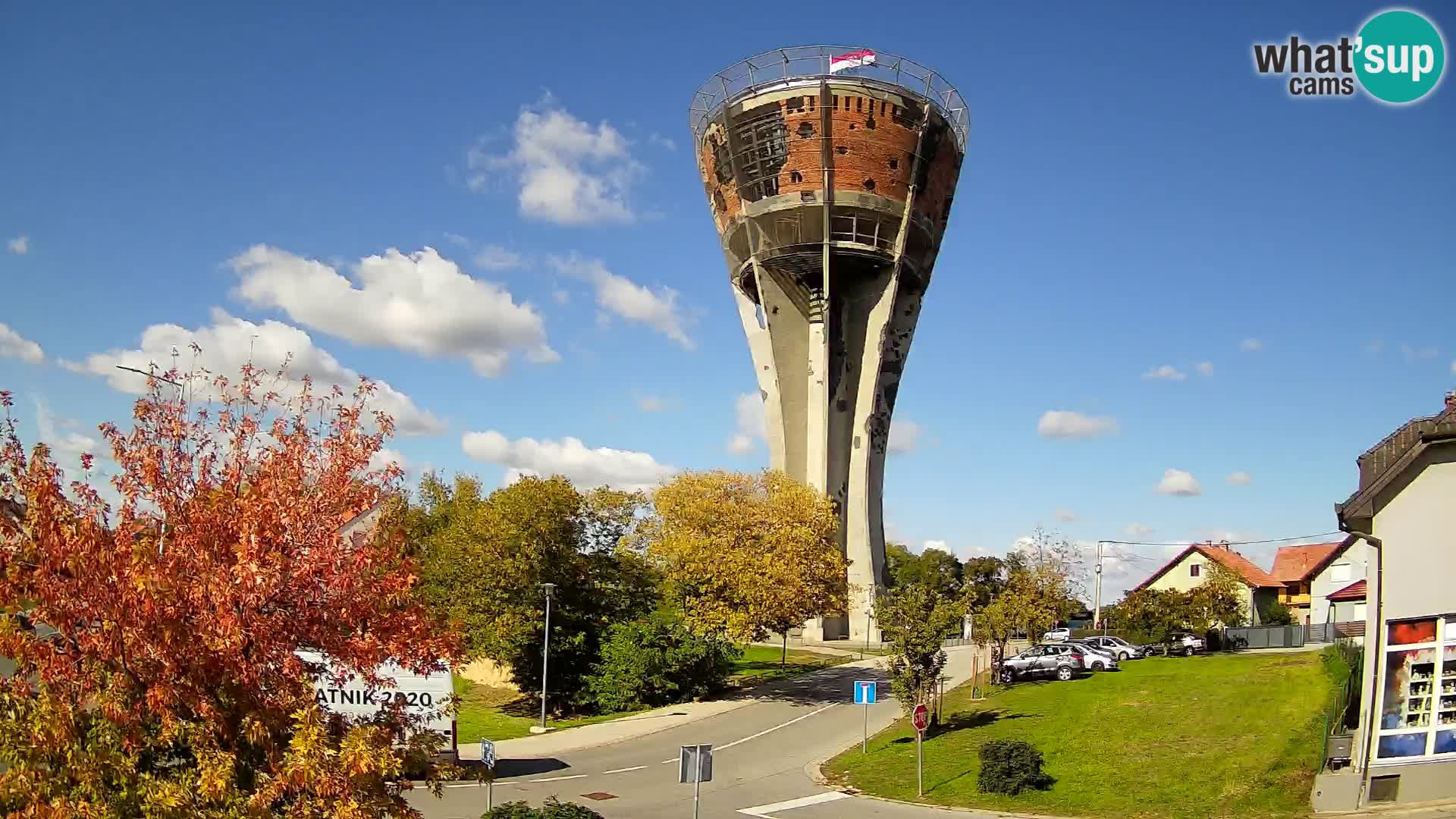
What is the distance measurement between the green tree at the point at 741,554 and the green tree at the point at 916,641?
11063 millimetres

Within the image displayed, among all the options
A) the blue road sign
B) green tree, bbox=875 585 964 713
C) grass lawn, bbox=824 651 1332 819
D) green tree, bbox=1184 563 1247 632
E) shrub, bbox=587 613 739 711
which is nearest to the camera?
grass lawn, bbox=824 651 1332 819

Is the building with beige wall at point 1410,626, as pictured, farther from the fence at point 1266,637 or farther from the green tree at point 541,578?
the fence at point 1266,637

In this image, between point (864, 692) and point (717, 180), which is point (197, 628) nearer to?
point (864, 692)

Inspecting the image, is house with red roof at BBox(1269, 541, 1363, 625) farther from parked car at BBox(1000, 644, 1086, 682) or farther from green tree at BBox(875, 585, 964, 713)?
green tree at BBox(875, 585, 964, 713)

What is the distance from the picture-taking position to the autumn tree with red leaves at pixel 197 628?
8.23 m

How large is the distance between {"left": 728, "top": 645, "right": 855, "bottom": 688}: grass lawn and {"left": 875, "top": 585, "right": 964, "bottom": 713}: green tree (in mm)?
15214

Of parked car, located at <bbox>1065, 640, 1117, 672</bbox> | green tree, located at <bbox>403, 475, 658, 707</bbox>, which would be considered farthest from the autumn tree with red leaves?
parked car, located at <bbox>1065, 640, 1117, 672</bbox>

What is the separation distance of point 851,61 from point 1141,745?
160 ft

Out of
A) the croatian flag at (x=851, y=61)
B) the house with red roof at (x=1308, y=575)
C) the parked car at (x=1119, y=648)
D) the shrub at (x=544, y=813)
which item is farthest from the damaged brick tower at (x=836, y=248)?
the shrub at (x=544, y=813)

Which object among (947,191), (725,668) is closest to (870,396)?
(947,191)

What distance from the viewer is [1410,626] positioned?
57.6 feet

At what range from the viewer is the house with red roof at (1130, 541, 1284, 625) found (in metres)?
76.2

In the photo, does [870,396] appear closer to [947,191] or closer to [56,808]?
[947,191]

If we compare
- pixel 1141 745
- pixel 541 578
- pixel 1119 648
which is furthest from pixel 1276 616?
pixel 541 578
